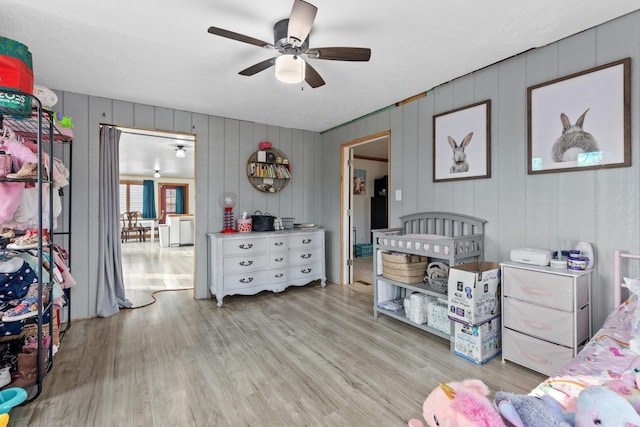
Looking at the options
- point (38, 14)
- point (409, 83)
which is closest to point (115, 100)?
point (38, 14)

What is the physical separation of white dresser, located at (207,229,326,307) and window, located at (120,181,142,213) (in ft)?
29.6

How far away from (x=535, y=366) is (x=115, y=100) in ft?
14.9

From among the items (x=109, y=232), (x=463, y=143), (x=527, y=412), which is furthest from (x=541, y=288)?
(x=109, y=232)

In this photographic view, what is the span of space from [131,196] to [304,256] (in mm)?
9675

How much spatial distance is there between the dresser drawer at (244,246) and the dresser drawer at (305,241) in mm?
410

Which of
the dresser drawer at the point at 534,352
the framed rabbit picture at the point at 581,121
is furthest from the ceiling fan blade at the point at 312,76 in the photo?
the dresser drawer at the point at 534,352

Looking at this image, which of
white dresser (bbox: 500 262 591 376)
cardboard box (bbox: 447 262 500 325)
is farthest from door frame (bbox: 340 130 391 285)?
white dresser (bbox: 500 262 591 376)

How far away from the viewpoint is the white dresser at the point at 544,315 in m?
1.89

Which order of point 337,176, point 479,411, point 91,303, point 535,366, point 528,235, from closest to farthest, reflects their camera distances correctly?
1. point 479,411
2. point 535,366
3. point 528,235
4. point 91,303
5. point 337,176

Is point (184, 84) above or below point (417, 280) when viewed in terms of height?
above

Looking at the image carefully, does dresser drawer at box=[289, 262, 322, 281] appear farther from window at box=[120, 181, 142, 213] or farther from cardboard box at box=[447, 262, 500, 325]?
window at box=[120, 181, 142, 213]

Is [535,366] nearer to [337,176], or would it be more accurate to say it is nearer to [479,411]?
[479,411]

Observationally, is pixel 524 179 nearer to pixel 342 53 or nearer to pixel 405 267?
pixel 405 267

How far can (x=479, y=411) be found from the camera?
2.16ft
